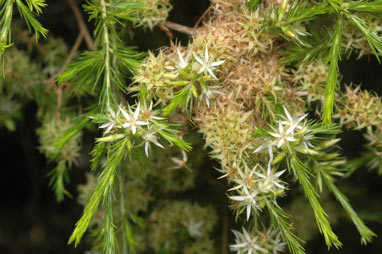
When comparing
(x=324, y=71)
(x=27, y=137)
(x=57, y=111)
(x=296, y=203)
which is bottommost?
(x=27, y=137)

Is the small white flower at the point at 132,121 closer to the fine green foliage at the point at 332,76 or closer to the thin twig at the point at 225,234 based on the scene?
the fine green foliage at the point at 332,76

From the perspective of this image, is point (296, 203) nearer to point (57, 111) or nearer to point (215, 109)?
point (215, 109)

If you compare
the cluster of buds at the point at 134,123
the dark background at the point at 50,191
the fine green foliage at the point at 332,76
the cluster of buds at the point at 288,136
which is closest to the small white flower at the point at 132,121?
the cluster of buds at the point at 134,123

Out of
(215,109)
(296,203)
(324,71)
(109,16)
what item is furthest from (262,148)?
(296,203)

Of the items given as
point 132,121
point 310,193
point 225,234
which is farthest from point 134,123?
point 225,234

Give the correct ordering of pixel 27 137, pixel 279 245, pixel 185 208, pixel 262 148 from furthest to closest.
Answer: pixel 27 137, pixel 185 208, pixel 279 245, pixel 262 148

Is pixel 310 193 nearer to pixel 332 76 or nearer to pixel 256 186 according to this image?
pixel 256 186
